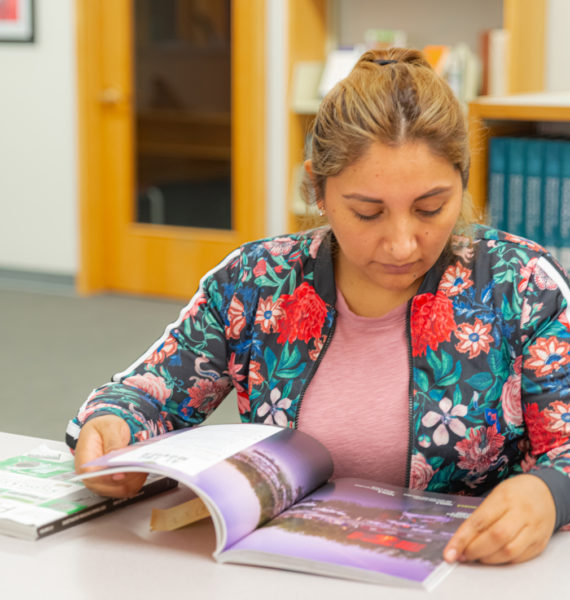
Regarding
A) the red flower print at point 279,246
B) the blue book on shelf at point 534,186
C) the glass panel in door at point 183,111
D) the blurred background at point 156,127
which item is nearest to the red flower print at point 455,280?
the red flower print at point 279,246

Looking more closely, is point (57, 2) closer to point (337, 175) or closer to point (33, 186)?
point (33, 186)

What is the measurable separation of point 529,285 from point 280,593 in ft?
1.56

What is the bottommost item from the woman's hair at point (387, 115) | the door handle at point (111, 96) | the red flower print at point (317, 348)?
the red flower print at point (317, 348)

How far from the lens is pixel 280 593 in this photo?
0.87 m

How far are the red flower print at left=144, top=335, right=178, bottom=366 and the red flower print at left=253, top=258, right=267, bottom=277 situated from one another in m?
0.13

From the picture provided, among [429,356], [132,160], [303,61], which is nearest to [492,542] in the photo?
[429,356]

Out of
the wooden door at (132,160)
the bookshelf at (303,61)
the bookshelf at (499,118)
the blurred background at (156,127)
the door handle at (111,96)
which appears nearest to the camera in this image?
the bookshelf at (499,118)

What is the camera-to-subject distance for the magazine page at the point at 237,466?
0.94 m

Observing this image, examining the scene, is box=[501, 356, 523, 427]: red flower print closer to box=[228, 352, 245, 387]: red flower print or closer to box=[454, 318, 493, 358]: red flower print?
box=[454, 318, 493, 358]: red flower print

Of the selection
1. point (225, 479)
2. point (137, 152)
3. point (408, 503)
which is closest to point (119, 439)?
point (225, 479)

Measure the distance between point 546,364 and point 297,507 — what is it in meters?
0.31

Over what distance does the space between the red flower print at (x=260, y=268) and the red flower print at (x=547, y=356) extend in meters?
0.35

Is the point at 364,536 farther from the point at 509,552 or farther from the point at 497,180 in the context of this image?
the point at 497,180

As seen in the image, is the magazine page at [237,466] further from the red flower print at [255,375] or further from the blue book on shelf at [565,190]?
the blue book on shelf at [565,190]
